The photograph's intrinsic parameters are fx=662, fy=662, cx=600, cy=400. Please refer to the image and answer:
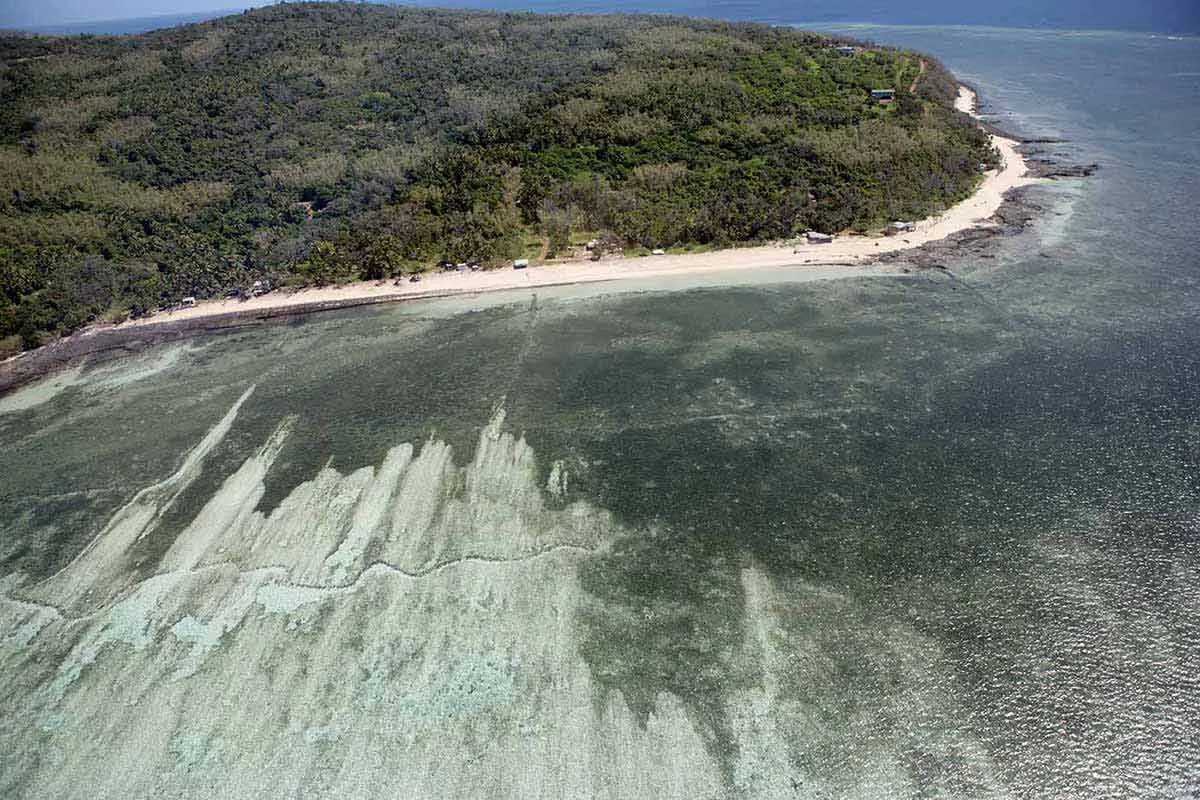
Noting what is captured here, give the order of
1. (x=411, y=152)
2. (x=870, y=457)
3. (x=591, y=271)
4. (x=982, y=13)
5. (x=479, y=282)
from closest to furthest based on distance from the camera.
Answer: (x=870, y=457) → (x=479, y=282) → (x=591, y=271) → (x=411, y=152) → (x=982, y=13)

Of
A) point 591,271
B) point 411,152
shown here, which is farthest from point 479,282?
point 411,152

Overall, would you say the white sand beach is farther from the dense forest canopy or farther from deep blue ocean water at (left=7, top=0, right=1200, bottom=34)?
deep blue ocean water at (left=7, top=0, right=1200, bottom=34)

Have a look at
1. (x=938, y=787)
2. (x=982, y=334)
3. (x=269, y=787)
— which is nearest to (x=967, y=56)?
(x=982, y=334)

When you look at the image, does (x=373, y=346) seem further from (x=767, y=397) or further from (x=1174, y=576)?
(x=1174, y=576)

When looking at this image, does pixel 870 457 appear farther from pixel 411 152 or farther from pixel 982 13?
pixel 982 13

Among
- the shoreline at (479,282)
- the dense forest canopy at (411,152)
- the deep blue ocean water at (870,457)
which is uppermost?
the dense forest canopy at (411,152)

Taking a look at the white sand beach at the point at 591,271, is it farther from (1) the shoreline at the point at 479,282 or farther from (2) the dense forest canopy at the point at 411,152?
(2) the dense forest canopy at the point at 411,152

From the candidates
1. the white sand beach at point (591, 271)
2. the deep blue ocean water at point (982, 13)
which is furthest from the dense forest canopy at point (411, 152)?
the deep blue ocean water at point (982, 13)
